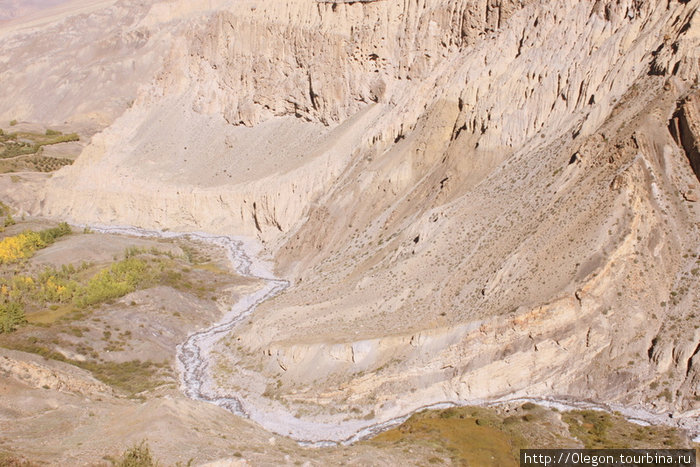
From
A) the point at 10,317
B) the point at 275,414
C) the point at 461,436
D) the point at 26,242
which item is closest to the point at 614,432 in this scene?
the point at 461,436

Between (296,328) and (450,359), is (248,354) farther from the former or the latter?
(450,359)

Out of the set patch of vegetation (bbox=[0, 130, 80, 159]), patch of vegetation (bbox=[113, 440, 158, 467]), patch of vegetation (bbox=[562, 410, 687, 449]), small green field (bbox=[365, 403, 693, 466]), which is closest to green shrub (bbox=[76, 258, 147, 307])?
small green field (bbox=[365, 403, 693, 466])

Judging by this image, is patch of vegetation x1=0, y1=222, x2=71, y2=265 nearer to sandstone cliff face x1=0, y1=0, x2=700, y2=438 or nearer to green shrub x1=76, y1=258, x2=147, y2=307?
green shrub x1=76, y1=258, x2=147, y2=307

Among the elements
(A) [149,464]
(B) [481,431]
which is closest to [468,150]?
(B) [481,431]

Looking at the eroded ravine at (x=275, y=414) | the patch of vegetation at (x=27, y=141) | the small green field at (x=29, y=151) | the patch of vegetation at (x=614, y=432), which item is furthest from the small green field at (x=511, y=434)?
the patch of vegetation at (x=27, y=141)

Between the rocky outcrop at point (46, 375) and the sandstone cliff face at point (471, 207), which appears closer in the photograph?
the sandstone cliff face at point (471, 207)

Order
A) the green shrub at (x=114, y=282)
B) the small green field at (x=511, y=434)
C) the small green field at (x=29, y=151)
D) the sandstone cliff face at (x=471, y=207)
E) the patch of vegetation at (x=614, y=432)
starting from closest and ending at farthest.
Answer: the patch of vegetation at (x=614, y=432), the small green field at (x=511, y=434), the sandstone cliff face at (x=471, y=207), the green shrub at (x=114, y=282), the small green field at (x=29, y=151)

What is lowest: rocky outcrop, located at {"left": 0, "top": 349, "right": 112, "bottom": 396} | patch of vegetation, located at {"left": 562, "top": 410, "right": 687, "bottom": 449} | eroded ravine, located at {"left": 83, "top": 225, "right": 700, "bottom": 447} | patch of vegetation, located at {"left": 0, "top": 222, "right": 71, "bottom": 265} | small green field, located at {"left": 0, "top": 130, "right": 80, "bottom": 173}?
eroded ravine, located at {"left": 83, "top": 225, "right": 700, "bottom": 447}

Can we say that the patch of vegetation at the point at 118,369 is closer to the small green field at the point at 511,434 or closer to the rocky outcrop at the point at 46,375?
the rocky outcrop at the point at 46,375
